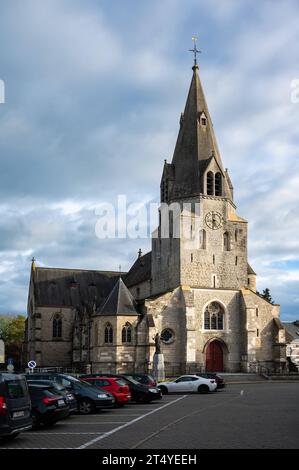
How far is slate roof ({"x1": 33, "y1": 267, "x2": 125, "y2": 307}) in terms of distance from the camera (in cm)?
6631

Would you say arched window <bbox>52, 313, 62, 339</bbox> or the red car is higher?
arched window <bbox>52, 313, 62, 339</bbox>

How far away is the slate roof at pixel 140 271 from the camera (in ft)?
199

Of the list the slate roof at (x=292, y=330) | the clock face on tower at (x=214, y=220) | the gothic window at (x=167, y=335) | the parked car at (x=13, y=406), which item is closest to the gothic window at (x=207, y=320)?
the gothic window at (x=167, y=335)

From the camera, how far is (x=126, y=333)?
5012cm

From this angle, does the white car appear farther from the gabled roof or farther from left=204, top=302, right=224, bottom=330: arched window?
left=204, top=302, right=224, bottom=330: arched window

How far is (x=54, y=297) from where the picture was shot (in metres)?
66.6

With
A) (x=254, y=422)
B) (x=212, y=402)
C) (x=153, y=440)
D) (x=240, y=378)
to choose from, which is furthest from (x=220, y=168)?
(x=153, y=440)

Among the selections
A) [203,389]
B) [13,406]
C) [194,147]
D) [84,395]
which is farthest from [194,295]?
[13,406]

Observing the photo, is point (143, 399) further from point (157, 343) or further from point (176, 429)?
point (157, 343)

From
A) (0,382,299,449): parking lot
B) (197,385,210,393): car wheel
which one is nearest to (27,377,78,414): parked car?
(0,382,299,449): parking lot

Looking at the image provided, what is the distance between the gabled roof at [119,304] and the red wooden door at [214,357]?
22.9 ft

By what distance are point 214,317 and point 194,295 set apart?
276 cm

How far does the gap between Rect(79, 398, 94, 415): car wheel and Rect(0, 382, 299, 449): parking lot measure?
0.30 meters
